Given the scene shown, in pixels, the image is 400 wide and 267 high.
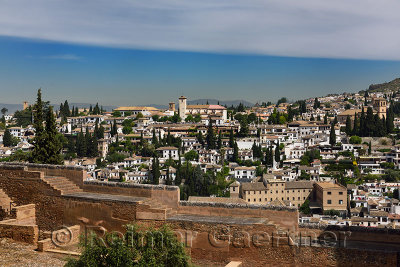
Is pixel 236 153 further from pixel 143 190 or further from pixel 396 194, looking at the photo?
pixel 143 190

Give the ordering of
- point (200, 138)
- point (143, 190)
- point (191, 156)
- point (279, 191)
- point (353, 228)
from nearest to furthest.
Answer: point (353, 228)
point (143, 190)
point (279, 191)
point (191, 156)
point (200, 138)

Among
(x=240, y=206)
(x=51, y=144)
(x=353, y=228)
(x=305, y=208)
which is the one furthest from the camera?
(x=305, y=208)

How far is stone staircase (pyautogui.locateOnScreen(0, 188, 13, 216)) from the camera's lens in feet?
31.7

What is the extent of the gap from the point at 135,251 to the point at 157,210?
172cm

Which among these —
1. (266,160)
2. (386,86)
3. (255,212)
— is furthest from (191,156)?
(386,86)

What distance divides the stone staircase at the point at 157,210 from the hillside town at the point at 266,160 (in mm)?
31319

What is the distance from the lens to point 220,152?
64750 mm

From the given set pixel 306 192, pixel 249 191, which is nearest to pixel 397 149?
pixel 306 192

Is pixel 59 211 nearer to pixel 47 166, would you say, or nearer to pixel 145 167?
pixel 47 166

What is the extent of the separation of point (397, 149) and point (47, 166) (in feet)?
183

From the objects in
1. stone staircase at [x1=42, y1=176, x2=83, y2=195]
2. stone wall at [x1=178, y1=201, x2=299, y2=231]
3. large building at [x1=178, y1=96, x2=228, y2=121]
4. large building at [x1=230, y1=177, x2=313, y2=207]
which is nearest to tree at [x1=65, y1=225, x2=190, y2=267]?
stone wall at [x1=178, y1=201, x2=299, y2=231]

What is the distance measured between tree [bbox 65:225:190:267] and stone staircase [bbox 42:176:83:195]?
2.93m

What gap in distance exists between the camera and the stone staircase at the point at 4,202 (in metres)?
9.66

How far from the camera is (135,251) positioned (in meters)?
6.67
